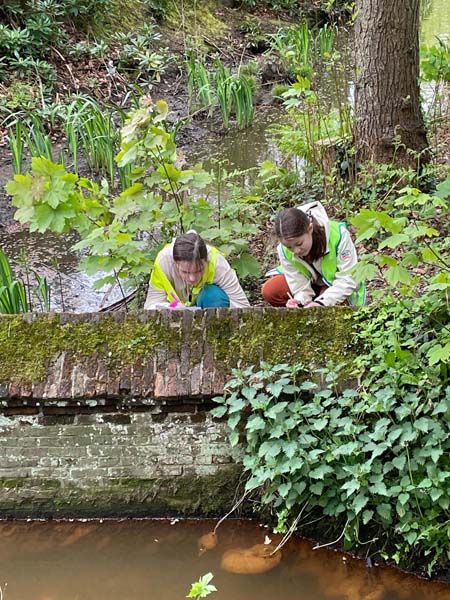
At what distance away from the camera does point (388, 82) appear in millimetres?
4562

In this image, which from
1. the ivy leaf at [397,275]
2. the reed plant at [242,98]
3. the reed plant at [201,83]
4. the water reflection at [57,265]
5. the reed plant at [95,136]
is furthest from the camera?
the reed plant at [201,83]

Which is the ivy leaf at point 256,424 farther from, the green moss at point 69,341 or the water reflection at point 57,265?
the water reflection at point 57,265

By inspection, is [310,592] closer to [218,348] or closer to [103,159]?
[218,348]

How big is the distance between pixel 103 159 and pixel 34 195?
2.96 m

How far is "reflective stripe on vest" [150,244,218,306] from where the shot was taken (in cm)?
350

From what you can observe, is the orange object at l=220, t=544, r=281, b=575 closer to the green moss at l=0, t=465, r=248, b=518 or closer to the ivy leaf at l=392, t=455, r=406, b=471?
the green moss at l=0, t=465, r=248, b=518

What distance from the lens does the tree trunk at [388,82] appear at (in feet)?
14.7

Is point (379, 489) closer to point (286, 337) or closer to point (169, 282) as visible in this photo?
point (286, 337)

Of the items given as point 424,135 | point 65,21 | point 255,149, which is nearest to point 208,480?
point 424,135

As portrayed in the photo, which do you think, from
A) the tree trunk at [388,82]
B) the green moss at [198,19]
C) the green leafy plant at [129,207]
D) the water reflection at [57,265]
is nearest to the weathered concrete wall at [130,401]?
the green leafy plant at [129,207]

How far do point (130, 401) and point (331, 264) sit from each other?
130cm

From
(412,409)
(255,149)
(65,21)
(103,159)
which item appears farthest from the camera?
(65,21)

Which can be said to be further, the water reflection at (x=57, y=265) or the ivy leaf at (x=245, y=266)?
the water reflection at (x=57, y=265)

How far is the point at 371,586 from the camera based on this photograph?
107 inches
